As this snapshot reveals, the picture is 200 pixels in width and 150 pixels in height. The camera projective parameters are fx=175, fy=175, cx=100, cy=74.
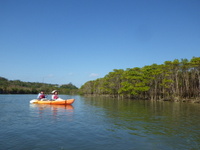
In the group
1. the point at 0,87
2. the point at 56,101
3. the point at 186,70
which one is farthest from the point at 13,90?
the point at 186,70

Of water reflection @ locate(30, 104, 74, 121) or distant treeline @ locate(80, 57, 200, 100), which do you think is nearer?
water reflection @ locate(30, 104, 74, 121)

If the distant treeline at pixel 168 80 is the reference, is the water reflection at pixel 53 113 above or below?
below

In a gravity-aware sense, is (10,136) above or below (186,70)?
below

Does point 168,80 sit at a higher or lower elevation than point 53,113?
higher

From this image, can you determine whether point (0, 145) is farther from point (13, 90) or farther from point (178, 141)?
point (13, 90)

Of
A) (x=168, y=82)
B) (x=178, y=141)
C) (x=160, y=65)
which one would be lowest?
(x=178, y=141)

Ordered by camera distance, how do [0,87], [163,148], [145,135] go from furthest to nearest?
[0,87], [145,135], [163,148]

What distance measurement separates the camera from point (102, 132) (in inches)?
448

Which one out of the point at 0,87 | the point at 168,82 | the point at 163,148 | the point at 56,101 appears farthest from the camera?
the point at 0,87

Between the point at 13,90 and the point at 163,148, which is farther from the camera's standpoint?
the point at 13,90

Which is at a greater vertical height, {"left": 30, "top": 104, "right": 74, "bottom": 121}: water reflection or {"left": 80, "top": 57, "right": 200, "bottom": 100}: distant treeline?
{"left": 80, "top": 57, "right": 200, "bottom": 100}: distant treeline

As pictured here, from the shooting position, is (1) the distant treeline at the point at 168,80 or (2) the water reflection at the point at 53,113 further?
(1) the distant treeline at the point at 168,80

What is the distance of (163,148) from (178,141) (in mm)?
1686

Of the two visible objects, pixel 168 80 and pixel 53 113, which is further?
pixel 168 80
